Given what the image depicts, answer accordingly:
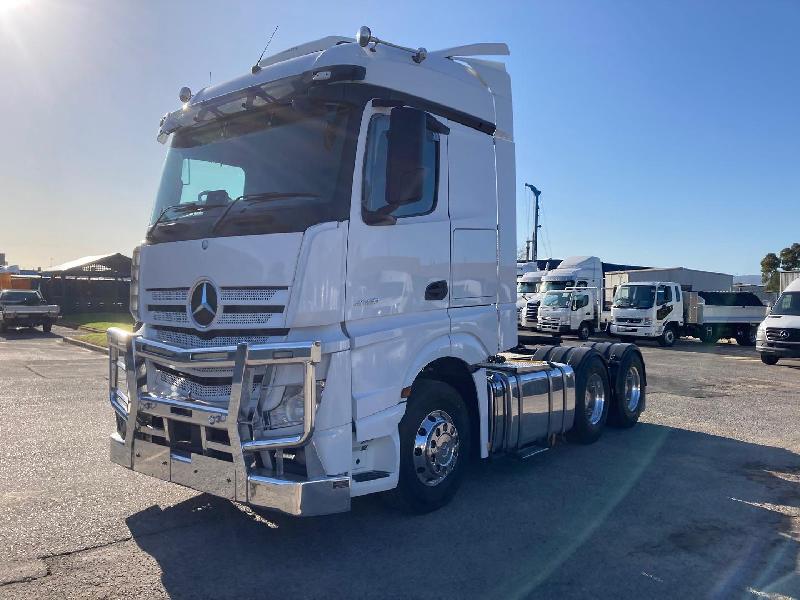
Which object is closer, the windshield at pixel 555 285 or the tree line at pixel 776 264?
the windshield at pixel 555 285

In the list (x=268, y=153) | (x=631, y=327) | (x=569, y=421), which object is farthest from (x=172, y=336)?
(x=631, y=327)

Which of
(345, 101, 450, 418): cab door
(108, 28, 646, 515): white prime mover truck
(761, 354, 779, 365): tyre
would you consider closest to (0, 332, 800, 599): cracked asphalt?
(108, 28, 646, 515): white prime mover truck

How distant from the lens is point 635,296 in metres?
25.4

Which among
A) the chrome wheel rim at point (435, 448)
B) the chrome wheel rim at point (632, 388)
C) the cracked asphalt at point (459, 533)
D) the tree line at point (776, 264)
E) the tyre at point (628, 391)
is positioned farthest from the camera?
the tree line at point (776, 264)

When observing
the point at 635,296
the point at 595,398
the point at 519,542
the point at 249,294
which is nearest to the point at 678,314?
the point at 635,296

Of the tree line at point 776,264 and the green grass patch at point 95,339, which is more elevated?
the tree line at point 776,264

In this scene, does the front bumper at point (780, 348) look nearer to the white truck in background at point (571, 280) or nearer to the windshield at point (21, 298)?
the white truck in background at point (571, 280)

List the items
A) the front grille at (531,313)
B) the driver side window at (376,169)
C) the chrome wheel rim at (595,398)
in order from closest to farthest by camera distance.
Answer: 1. the driver side window at (376,169)
2. the chrome wheel rim at (595,398)
3. the front grille at (531,313)

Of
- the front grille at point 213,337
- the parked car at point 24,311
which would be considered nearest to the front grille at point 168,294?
the front grille at point 213,337

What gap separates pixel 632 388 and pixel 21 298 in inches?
1069

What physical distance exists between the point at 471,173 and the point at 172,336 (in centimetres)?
278

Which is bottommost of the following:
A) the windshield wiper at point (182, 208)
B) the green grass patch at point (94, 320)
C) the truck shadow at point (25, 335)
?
the truck shadow at point (25, 335)

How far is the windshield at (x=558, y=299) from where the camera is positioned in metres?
27.5

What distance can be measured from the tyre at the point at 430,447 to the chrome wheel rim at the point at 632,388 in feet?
13.3
